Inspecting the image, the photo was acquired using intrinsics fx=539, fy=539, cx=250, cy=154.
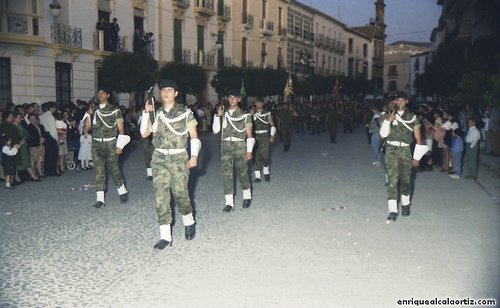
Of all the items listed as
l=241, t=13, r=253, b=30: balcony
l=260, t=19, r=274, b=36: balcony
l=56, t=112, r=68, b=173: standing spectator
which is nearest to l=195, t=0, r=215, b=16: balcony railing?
l=241, t=13, r=253, b=30: balcony

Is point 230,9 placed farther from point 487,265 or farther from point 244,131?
point 487,265

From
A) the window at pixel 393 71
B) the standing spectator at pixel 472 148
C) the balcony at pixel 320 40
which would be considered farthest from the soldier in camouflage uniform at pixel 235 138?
the window at pixel 393 71

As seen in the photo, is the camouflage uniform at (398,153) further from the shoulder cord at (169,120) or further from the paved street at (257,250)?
the shoulder cord at (169,120)

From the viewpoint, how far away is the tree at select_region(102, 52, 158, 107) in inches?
882

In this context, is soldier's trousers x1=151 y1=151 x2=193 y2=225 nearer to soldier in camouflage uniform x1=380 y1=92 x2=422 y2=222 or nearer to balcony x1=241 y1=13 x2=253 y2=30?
Answer: soldier in camouflage uniform x1=380 y1=92 x2=422 y2=222

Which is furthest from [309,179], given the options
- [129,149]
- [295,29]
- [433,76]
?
[295,29]

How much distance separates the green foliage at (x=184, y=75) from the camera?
87.9ft

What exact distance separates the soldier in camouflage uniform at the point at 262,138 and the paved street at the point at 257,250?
133 cm

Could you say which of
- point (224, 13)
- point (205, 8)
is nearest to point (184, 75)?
point (205, 8)

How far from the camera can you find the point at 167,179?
654cm

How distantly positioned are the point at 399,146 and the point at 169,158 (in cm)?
351

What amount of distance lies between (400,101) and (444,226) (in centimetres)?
195

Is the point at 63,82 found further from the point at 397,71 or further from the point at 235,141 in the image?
the point at 397,71

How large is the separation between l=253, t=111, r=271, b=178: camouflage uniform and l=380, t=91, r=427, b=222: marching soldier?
4.43m
